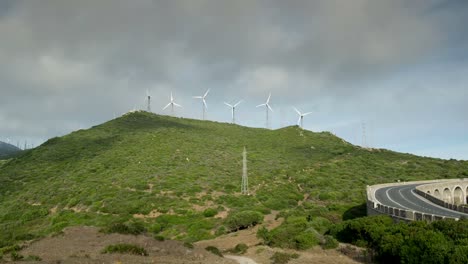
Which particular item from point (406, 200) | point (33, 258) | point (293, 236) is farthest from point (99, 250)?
point (406, 200)

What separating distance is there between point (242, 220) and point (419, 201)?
93.1ft

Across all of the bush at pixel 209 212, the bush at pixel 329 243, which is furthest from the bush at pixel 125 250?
the bush at pixel 209 212

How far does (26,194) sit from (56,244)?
4207 cm

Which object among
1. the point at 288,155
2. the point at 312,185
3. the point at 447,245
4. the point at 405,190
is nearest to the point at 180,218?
the point at 312,185

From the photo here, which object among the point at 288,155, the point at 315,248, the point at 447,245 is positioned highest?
the point at 288,155

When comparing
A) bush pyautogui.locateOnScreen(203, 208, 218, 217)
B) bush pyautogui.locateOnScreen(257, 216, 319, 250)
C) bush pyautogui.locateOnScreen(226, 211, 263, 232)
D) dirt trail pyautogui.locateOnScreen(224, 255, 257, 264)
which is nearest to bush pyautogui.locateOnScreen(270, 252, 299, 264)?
dirt trail pyautogui.locateOnScreen(224, 255, 257, 264)

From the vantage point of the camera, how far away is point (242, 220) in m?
52.7

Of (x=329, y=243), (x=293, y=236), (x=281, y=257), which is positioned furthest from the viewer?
(x=293, y=236)

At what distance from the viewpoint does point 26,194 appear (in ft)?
240

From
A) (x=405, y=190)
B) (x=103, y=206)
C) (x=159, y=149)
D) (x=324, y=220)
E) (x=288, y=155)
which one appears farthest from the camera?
(x=288, y=155)

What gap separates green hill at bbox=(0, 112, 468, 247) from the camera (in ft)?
191

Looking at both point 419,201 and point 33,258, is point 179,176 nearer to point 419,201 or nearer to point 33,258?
point 419,201

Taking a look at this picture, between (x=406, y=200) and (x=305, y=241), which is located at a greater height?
(x=406, y=200)

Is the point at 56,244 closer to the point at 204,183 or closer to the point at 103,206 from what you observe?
the point at 103,206
